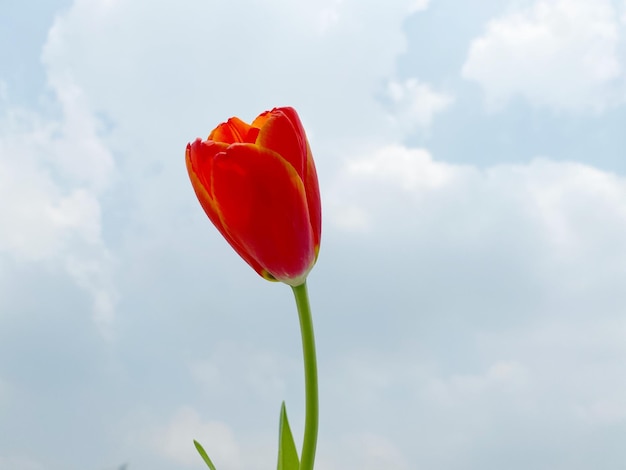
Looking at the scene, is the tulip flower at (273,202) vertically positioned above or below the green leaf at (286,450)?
above

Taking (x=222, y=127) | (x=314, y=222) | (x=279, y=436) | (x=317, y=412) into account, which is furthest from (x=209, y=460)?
(x=222, y=127)

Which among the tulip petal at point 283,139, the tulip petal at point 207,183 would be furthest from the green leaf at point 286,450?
the tulip petal at point 283,139

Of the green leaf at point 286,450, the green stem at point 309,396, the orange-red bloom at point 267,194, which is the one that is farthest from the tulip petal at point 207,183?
the green leaf at point 286,450

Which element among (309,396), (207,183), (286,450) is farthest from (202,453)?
(207,183)

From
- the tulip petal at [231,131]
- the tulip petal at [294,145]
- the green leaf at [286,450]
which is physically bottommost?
the green leaf at [286,450]

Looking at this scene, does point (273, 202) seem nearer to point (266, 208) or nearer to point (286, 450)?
point (266, 208)

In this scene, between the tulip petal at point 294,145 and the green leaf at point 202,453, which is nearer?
the tulip petal at point 294,145

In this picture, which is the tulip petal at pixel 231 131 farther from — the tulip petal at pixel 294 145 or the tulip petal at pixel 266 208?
the tulip petal at pixel 266 208
